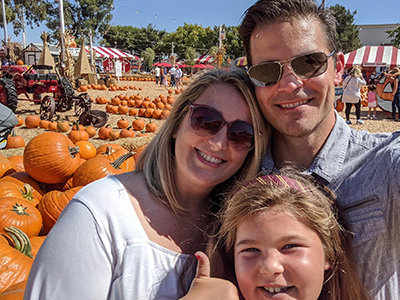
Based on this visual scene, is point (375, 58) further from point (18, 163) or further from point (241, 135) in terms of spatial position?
point (241, 135)

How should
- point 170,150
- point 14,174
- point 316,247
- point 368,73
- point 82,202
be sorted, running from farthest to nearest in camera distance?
point 368,73 < point 14,174 < point 170,150 < point 82,202 < point 316,247

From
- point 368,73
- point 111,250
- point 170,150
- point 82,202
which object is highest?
point 368,73

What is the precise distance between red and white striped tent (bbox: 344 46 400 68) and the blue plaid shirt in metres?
24.1

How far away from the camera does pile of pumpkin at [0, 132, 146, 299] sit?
2.82m

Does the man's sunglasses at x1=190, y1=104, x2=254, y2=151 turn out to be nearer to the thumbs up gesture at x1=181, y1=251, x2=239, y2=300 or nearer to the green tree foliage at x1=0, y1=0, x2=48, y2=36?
the thumbs up gesture at x1=181, y1=251, x2=239, y2=300

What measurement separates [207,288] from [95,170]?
10.2 feet

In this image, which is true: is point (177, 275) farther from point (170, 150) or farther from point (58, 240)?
point (170, 150)

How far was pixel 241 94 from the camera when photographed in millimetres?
1751

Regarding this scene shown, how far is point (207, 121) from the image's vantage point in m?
1.67

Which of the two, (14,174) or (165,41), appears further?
(165,41)

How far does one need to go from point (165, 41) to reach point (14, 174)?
76298mm

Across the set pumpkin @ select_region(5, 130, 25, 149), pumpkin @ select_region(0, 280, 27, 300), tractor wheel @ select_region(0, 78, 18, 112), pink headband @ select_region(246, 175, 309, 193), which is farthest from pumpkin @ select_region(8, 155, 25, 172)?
tractor wheel @ select_region(0, 78, 18, 112)

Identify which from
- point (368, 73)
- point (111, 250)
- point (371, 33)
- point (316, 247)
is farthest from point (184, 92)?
point (371, 33)

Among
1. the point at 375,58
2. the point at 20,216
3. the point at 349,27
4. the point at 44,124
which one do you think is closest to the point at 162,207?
the point at 20,216
